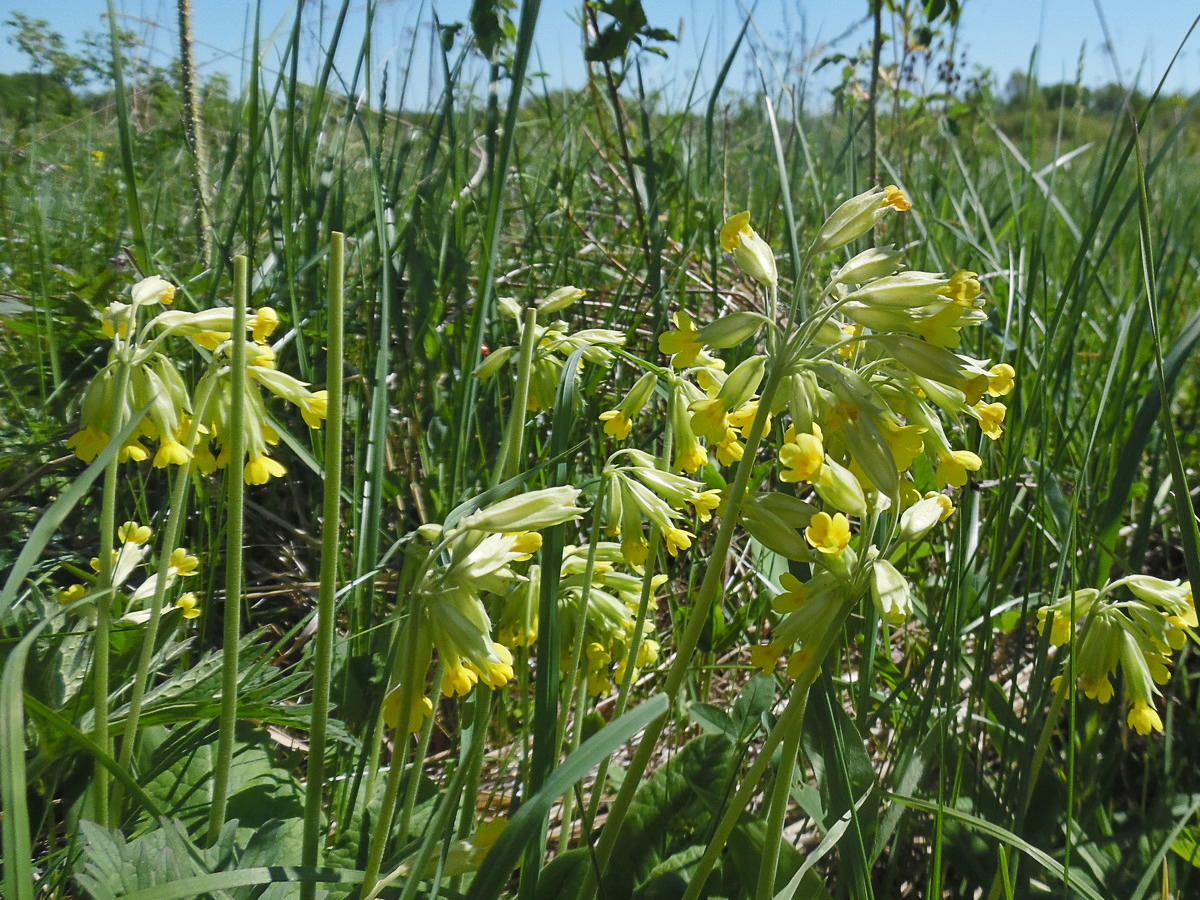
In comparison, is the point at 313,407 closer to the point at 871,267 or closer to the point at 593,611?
the point at 593,611

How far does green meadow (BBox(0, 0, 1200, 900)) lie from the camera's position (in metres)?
1.05

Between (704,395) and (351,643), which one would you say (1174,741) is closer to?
(704,395)

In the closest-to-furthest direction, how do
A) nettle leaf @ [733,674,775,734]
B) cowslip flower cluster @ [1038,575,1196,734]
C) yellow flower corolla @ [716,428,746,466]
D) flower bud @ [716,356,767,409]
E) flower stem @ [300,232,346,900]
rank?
flower stem @ [300,232,346,900]
flower bud @ [716,356,767,409]
yellow flower corolla @ [716,428,746,466]
cowslip flower cluster @ [1038,575,1196,734]
nettle leaf @ [733,674,775,734]

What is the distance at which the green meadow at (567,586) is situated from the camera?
1.05m

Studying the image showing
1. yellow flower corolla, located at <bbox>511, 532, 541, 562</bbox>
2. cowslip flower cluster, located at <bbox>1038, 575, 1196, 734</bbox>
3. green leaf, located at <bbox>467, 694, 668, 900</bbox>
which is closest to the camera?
green leaf, located at <bbox>467, 694, 668, 900</bbox>

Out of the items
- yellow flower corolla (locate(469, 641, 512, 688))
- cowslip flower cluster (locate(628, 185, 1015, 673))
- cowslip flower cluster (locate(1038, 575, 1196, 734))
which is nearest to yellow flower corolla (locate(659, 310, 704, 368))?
cowslip flower cluster (locate(628, 185, 1015, 673))

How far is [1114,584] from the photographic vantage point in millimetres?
1435

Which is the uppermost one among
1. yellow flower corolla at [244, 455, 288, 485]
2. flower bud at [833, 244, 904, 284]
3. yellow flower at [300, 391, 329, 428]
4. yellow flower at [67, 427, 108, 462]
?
flower bud at [833, 244, 904, 284]

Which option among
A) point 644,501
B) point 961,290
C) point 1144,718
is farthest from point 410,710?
point 1144,718

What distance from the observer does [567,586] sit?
1.55 metres

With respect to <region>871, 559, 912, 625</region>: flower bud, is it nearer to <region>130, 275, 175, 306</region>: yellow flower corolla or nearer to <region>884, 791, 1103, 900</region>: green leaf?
<region>884, 791, 1103, 900</region>: green leaf

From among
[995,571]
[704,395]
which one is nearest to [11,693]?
[704,395]

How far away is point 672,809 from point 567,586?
441 mm

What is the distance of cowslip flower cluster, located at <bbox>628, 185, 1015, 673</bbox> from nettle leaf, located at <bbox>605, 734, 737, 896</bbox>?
0.57m
